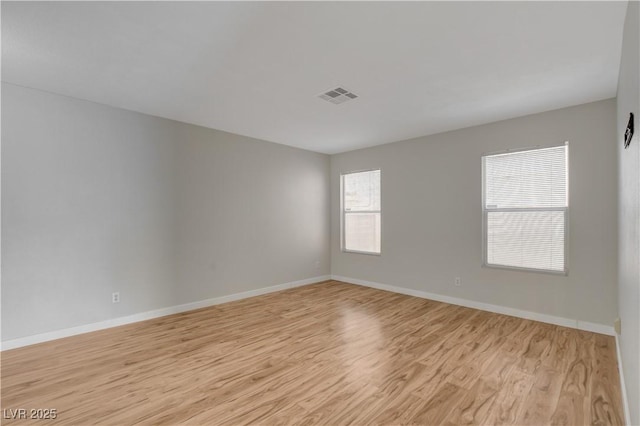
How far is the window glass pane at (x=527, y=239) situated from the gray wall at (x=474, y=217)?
0.12 meters

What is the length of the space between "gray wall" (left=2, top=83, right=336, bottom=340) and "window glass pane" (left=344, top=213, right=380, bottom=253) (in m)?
1.42

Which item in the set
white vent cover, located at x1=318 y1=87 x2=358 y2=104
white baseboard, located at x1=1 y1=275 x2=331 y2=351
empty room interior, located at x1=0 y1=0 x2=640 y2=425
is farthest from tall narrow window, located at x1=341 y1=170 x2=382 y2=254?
white vent cover, located at x1=318 y1=87 x2=358 y2=104

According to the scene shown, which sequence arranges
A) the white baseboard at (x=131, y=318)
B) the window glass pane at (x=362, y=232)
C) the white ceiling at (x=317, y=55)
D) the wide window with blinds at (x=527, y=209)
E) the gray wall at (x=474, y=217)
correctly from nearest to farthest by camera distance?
the white ceiling at (x=317, y=55), the white baseboard at (x=131, y=318), the gray wall at (x=474, y=217), the wide window with blinds at (x=527, y=209), the window glass pane at (x=362, y=232)

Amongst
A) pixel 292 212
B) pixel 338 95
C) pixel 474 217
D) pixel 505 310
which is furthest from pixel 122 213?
pixel 505 310

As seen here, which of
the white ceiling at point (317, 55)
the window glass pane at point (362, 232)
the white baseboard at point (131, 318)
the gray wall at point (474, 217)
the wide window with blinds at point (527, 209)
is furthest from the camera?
the window glass pane at point (362, 232)

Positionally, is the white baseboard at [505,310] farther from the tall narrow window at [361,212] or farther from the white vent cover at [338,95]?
the white vent cover at [338,95]

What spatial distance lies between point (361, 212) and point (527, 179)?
2768 millimetres

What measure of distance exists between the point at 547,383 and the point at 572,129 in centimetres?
286

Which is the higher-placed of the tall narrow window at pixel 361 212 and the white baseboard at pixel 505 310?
the tall narrow window at pixel 361 212

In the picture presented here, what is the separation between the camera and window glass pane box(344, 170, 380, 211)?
559cm


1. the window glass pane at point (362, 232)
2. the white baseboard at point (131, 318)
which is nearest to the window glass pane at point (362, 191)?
the window glass pane at point (362, 232)

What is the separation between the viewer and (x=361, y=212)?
5.82 metres

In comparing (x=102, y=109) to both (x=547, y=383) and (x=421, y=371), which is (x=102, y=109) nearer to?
(x=421, y=371)

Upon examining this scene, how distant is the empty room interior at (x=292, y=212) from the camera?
2.00 metres
